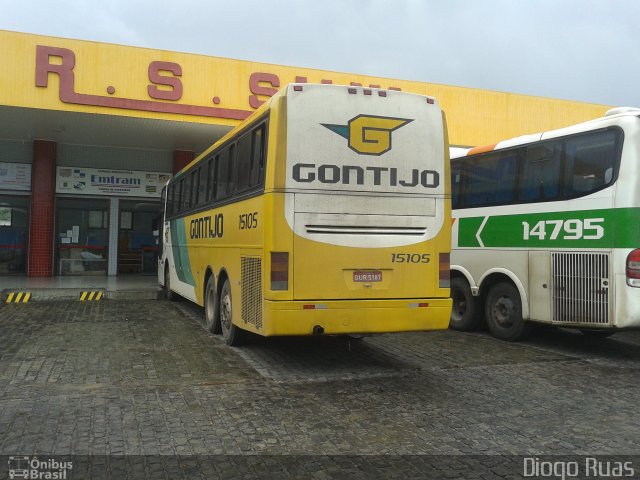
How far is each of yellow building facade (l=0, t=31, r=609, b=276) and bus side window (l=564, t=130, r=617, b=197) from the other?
8.37m

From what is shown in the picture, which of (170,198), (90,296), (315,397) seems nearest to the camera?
(315,397)

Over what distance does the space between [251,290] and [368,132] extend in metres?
2.31

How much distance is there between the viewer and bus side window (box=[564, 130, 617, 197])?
23.6ft

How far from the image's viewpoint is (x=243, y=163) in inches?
285

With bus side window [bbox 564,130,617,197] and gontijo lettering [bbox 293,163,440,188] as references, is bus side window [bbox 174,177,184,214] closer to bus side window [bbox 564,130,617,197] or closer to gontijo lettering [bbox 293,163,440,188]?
gontijo lettering [bbox 293,163,440,188]

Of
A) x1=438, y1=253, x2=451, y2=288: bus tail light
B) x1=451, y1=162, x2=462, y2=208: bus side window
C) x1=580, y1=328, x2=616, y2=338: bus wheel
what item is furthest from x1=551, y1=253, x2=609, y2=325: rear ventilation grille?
x1=451, y1=162, x2=462, y2=208: bus side window

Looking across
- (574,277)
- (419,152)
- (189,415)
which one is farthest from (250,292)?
(574,277)

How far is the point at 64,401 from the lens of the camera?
17.0 feet

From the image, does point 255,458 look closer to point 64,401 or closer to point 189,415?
point 189,415

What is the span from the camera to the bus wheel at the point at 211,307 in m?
8.66

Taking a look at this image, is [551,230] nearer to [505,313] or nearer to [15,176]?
[505,313]

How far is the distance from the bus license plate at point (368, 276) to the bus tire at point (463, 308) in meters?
3.72

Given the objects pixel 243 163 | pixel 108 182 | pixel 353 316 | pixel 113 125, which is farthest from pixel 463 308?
pixel 108 182

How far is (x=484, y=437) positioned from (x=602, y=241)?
3.91m
